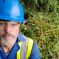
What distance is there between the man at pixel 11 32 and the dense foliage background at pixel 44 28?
1.08m

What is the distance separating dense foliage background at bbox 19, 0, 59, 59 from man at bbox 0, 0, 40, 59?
3.54 ft

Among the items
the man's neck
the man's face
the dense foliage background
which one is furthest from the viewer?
the dense foliage background

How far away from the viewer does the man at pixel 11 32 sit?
4.43 ft

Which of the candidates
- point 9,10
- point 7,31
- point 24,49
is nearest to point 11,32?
point 7,31

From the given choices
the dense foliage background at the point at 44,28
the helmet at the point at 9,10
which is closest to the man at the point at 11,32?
the helmet at the point at 9,10

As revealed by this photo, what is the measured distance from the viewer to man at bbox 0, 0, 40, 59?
135 centimetres

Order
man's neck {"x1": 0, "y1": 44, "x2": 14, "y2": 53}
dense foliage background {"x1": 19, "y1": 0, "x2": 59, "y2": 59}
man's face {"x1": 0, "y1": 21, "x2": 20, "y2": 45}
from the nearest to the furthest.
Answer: man's face {"x1": 0, "y1": 21, "x2": 20, "y2": 45}, man's neck {"x1": 0, "y1": 44, "x2": 14, "y2": 53}, dense foliage background {"x1": 19, "y1": 0, "x2": 59, "y2": 59}

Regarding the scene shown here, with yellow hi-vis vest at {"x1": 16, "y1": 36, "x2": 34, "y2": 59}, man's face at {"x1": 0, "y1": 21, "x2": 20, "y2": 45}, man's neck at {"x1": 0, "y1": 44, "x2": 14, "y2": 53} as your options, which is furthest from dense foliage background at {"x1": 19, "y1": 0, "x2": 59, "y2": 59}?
man's face at {"x1": 0, "y1": 21, "x2": 20, "y2": 45}

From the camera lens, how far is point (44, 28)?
3064 mm

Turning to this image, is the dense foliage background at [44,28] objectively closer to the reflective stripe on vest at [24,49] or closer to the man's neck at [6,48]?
the reflective stripe on vest at [24,49]

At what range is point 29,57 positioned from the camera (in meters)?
1.78

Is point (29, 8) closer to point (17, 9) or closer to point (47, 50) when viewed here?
point (47, 50)

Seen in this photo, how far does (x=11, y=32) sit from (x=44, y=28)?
1868 millimetres

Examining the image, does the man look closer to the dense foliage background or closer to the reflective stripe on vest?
the reflective stripe on vest
